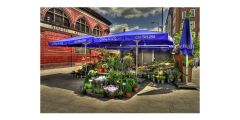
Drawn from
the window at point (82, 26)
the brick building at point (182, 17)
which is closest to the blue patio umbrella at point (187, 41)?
the brick building at point (182, 17)

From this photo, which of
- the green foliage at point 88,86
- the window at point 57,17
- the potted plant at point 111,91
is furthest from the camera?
the window at point 57,17

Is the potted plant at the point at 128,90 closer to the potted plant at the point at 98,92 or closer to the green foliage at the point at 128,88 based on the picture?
the green foliage at the point at 128,88

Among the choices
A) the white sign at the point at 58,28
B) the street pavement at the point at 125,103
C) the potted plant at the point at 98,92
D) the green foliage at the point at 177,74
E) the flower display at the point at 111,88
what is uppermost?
the white sign at the point at 58,28

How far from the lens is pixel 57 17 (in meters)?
12.4

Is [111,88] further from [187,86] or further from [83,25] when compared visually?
[83,25]

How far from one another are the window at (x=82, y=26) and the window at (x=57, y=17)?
1457 millimetres

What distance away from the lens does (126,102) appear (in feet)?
17.4

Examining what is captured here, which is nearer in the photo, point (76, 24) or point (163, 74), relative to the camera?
point (163, 74)

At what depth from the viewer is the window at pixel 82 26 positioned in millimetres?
15326

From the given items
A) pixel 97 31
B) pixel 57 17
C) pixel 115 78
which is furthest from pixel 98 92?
pixel 97 31

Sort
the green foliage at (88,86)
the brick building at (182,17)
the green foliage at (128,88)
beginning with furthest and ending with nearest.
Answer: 1. the brick building at (182,17)
2. the green foliage at (88,86)
3. the green foliage at (128,88)
